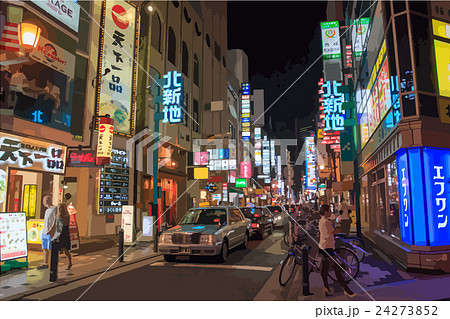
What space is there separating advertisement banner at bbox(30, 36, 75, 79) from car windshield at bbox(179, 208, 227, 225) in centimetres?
856

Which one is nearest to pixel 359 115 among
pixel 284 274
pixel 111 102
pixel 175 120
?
pixel 175 120

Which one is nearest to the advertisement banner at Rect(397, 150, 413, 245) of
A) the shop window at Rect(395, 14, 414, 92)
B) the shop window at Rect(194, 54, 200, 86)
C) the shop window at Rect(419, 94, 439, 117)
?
the shop window at Rect(419, 94, 439, 117)

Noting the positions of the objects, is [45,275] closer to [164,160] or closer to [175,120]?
[175,120]

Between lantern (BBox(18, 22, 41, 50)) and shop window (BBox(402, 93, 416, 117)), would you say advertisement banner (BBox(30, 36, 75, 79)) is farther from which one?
shop window (BBox(402, 93, 416, 117))

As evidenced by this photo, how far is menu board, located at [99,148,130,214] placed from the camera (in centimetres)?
1841

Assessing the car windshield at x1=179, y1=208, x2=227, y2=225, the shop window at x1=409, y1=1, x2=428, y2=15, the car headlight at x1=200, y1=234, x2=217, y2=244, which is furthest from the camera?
the car windshield at x1=179, y1=208, x2=227, y2=225

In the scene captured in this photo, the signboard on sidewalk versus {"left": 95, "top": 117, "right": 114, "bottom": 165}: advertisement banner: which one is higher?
{"left": 95, "top": 117, "right": 114, "bottom": 165}: advertisement banner

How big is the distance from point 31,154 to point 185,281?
340 inches

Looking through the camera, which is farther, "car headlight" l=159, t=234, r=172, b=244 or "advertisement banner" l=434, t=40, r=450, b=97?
"car headlight" l=159, t=234, r=172, b=244

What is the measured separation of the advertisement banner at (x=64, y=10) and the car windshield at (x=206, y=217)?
10.4m

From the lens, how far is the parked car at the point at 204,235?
10.5 m

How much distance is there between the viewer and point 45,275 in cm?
895

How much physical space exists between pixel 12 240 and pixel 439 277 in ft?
38.0

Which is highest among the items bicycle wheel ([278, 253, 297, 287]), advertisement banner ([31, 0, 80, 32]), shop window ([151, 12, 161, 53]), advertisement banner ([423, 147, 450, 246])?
shop window ([151, 12, 161, 53])
